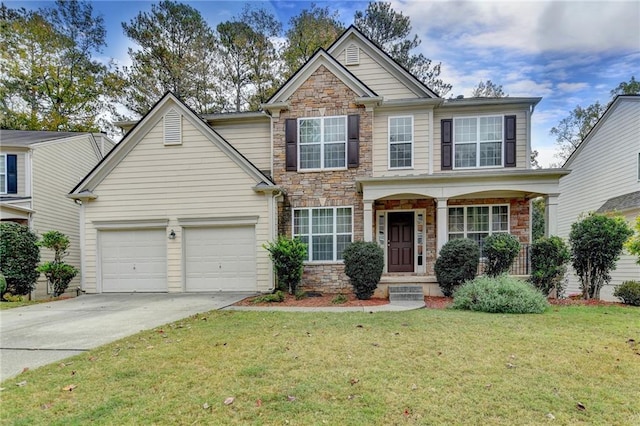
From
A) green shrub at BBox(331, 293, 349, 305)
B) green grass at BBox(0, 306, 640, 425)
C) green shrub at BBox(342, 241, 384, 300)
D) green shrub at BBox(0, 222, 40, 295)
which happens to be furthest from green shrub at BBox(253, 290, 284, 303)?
green shrub at BBox(0, 222, 40, 295)

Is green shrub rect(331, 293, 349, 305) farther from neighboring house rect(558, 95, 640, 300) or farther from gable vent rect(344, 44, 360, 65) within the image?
gable vent rect(344, 44, 360, 65)

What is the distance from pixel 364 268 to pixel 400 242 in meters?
2.98

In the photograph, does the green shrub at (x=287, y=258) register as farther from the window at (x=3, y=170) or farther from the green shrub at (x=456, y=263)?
the window at (x=3, y=170)

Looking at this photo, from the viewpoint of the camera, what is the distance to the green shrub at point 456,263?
8977mm

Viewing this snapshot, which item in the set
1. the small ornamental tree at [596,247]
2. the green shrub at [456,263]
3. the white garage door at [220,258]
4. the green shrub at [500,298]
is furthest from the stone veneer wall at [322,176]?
the small ornamental tree at [596,247]

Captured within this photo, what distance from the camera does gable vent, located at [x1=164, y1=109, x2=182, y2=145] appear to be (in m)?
11.0

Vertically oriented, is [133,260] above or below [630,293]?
above

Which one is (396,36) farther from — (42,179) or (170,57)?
(42,179)

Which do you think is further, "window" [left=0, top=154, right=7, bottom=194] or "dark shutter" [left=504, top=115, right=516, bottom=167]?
"window" [left=0, top=154, right=7, bottom=194]

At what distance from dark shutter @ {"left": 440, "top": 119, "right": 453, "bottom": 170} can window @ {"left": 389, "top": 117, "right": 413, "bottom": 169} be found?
3.83 ft

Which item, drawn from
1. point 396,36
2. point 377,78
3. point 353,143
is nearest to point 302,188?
point 353,143

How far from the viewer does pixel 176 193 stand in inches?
434

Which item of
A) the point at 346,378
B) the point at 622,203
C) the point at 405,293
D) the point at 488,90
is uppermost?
the point at 488,90

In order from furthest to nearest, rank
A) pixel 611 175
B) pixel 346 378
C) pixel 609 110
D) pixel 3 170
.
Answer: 1. pixel 609 110
2. pixel 611 175
3. pixel 3 170
4. pixel 346 378
